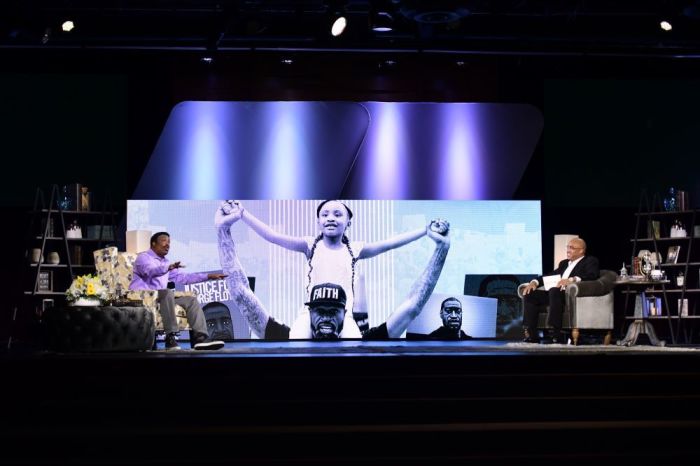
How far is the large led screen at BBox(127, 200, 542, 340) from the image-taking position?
35.1ft

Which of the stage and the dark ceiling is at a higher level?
the dark ceiling

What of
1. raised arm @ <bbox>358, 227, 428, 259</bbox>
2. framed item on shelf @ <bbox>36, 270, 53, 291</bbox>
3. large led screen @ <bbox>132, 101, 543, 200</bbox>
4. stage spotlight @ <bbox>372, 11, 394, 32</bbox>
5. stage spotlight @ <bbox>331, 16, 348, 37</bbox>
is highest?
stage spotlight @ <bbox>372, 11, 394, 32</bbox>

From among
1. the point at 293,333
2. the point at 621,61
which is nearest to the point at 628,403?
the point at 293,333

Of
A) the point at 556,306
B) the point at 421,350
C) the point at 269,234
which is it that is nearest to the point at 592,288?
the point at 556,306

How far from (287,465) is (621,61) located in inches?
383

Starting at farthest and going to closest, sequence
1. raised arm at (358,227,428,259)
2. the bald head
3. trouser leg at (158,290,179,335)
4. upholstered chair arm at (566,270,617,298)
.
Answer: raised arm at (358,227,428,259) < the bald head < upholstered chair arm at (566,270,617,298) < trouser leg at (158,290,179,335)

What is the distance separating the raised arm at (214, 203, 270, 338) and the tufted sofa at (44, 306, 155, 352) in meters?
2.89

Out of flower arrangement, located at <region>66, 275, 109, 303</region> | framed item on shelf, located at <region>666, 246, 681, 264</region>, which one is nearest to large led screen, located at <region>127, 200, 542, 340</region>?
framed item on shelf, located at <region>666, 246, 681, 264</region>

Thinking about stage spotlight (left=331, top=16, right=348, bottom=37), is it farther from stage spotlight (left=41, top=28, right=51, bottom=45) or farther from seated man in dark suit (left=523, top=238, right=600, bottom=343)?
seated man in dark suit (left=523, top=238, right=600, bottom=343)

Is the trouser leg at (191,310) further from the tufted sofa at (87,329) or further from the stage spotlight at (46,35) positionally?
the stage spotlight at (46,35)

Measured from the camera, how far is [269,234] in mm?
10828

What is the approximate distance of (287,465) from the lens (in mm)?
3010

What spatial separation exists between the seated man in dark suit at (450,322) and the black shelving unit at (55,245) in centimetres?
354

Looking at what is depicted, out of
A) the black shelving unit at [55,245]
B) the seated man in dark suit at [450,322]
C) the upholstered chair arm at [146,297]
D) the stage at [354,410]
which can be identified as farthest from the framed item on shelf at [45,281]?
the stage at [354,410]
